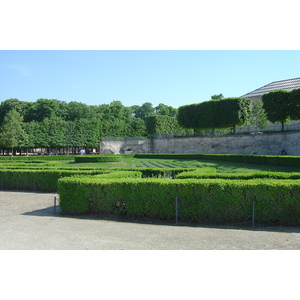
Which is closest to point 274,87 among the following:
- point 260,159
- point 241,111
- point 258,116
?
point 258,116

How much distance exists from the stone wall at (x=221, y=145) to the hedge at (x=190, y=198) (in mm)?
24317

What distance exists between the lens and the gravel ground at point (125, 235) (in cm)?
673

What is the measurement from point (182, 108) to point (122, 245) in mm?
44639

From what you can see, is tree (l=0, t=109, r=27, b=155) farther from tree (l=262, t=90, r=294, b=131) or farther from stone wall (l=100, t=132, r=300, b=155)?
tree (l=262, t=90, r=294, b=131)

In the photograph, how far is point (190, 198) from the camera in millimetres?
9695

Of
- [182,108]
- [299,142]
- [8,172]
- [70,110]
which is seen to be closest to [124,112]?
[70,110]

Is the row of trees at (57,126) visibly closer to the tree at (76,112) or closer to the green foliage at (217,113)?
the tree at (76,112)

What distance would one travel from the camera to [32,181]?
16984 millimetres

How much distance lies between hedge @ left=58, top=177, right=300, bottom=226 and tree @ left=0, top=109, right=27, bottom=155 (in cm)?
4763

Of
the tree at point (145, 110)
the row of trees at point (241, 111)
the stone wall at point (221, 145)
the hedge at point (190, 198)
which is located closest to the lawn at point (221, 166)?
the stone wall at point (221, 145)

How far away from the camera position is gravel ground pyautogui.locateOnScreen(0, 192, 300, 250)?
6727 millimetres

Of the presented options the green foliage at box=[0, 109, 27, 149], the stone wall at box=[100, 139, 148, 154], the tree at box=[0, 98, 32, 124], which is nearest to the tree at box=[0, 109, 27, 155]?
the green foliage at box=[0, 109, 27, 149]

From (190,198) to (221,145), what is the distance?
33952mm

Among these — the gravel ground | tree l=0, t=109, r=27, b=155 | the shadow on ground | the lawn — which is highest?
tree l=0, t=109, r=27, b=155
